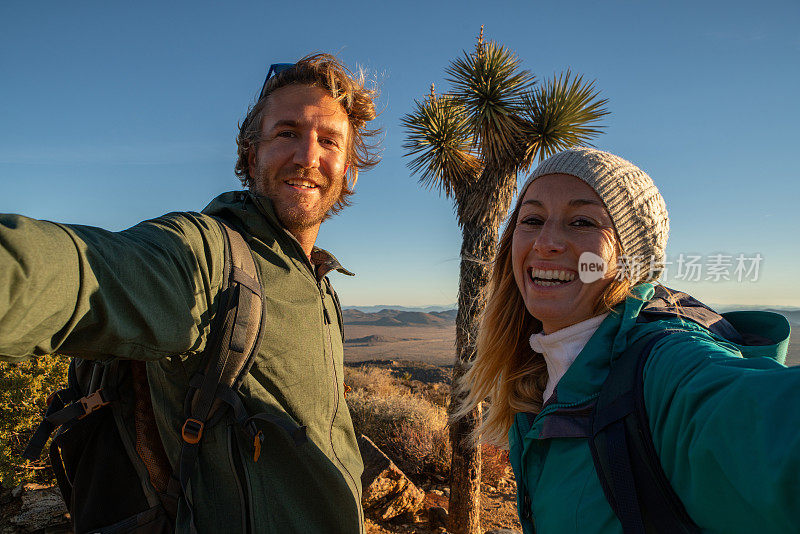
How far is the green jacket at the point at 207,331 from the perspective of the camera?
81 cm

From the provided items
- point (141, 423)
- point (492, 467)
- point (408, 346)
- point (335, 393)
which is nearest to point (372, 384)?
point (492, 467)

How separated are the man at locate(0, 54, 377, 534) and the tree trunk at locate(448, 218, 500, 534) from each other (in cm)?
373

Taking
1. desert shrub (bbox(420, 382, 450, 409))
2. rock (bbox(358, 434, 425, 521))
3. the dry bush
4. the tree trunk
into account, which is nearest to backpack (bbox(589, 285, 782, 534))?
the tree trunk

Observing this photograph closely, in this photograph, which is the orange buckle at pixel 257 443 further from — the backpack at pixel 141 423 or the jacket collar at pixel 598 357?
→ the jacket collar at pixel 598 357

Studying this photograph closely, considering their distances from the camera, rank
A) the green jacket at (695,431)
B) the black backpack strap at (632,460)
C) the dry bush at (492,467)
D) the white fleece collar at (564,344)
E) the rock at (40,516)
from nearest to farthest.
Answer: the green jacket at (695,431)
the black backpack strap at (632,460)
the white fleece collar at (564,344)
the rock at (40,516)
the dry bush at (492,467)

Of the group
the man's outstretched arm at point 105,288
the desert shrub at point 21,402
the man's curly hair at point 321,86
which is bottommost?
the desert shrub at point 21,402

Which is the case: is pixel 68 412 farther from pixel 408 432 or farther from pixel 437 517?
pixel 408 432

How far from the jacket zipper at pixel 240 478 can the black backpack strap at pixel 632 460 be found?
1142mm

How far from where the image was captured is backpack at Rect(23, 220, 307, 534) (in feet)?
4.62

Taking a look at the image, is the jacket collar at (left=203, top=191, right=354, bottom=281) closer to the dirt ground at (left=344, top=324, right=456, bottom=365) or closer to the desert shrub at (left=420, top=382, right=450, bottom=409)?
the desert shrub at (left=420, top=382, right=450, bottom=409)

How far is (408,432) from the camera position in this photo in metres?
8.20

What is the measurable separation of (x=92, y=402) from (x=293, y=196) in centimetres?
118

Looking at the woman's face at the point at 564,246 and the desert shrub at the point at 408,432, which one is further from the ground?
the woman's face at the point at 564,246

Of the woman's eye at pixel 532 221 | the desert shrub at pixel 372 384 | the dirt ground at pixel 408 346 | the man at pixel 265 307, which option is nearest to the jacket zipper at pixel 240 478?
the man at pixel 265 307
